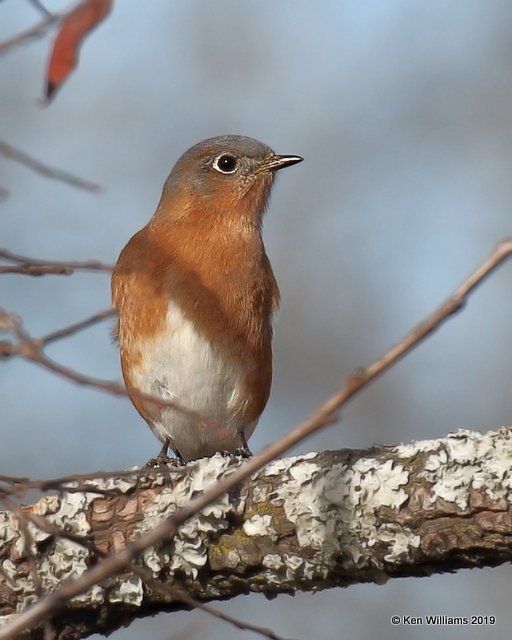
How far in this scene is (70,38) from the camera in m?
2.06

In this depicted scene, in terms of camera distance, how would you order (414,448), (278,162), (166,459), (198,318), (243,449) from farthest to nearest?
(278,162) → (243,449) → (166,459) → (198,318) → (414,448)

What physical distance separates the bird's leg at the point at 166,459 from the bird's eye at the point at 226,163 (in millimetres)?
1672

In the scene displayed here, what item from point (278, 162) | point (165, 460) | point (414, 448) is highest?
point (278, 162)

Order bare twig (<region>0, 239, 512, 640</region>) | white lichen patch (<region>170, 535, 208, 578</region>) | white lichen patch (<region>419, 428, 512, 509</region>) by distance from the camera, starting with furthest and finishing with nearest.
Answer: white lichen patch (<region>170, 535, 208, 578</region>), white lichen patch (<region>419, 428, 512, 509</region>), bare twig (<region>0, 239, 512, 640</region>)

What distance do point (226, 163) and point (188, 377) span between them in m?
1.61

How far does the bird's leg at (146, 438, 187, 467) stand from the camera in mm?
5175

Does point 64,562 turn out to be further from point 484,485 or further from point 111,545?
point 484,485

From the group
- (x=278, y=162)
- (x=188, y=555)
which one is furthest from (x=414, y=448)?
(x=278, y=162)

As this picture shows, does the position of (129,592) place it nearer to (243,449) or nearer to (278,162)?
(243,449)

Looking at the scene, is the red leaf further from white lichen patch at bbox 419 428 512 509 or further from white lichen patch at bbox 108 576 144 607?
white lichen patch at bbox 108 576 144 607

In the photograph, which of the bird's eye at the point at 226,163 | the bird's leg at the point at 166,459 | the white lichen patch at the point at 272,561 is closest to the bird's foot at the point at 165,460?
the bird's leg at the point at 166,459

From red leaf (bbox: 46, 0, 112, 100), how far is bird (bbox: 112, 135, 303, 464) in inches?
120

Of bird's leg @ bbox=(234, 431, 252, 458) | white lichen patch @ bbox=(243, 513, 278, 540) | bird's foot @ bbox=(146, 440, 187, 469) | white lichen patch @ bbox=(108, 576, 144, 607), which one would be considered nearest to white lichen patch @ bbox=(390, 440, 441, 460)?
white lichen patch @ bbox=(243, 513, 278, 540)

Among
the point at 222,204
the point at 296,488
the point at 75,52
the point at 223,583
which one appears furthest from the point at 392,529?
the point at 222,204
